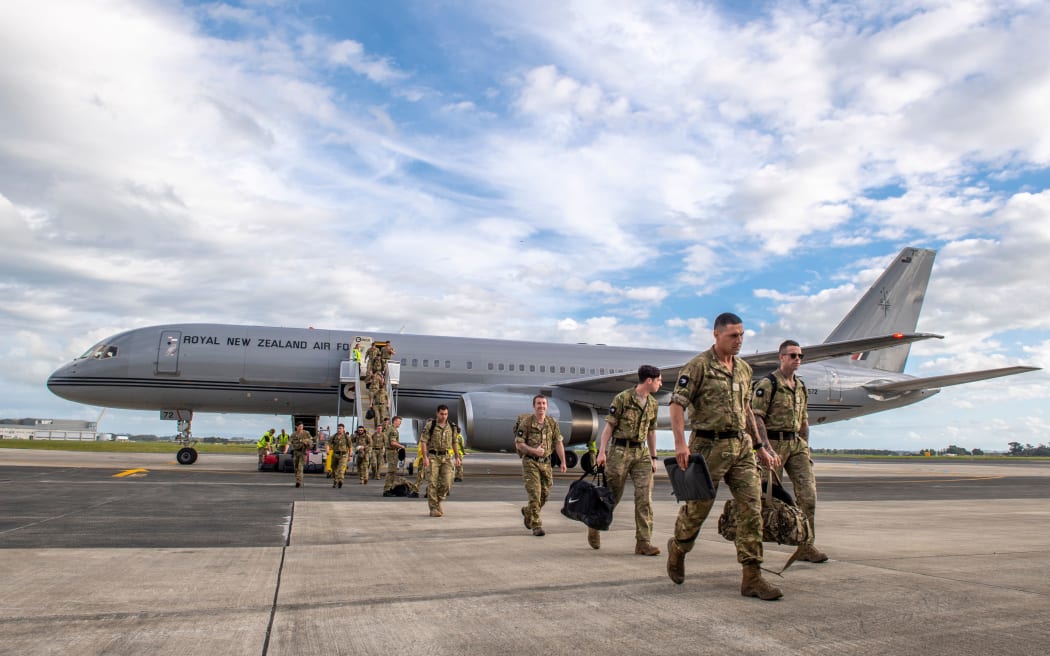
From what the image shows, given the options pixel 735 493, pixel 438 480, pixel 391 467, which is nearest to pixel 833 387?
pixel 391 467

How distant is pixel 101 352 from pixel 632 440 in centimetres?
1982

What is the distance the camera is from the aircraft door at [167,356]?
69.4ft

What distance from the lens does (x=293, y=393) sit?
22.1m

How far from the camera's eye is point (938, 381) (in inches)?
898

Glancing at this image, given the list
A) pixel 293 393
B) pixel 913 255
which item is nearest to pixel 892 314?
pixel 913 255

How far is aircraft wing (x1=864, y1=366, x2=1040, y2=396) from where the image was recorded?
726 inches

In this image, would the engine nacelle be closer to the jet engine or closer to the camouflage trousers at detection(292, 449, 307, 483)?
the jet engine

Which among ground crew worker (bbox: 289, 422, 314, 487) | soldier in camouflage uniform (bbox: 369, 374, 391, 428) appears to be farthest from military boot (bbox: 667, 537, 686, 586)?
soldier in camouflage uniform (bbox: 369, 374, 391, 428)

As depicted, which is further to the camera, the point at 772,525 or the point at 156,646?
the point at 772,525

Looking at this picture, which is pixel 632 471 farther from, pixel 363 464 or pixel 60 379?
pixel 60 379

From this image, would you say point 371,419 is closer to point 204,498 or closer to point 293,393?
point 293,393

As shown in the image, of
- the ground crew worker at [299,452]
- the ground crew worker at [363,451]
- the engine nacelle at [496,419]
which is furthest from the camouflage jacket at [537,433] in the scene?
the engine nacelle at [496,419]

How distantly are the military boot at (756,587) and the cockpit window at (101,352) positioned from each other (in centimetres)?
2138

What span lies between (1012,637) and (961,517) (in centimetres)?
758
